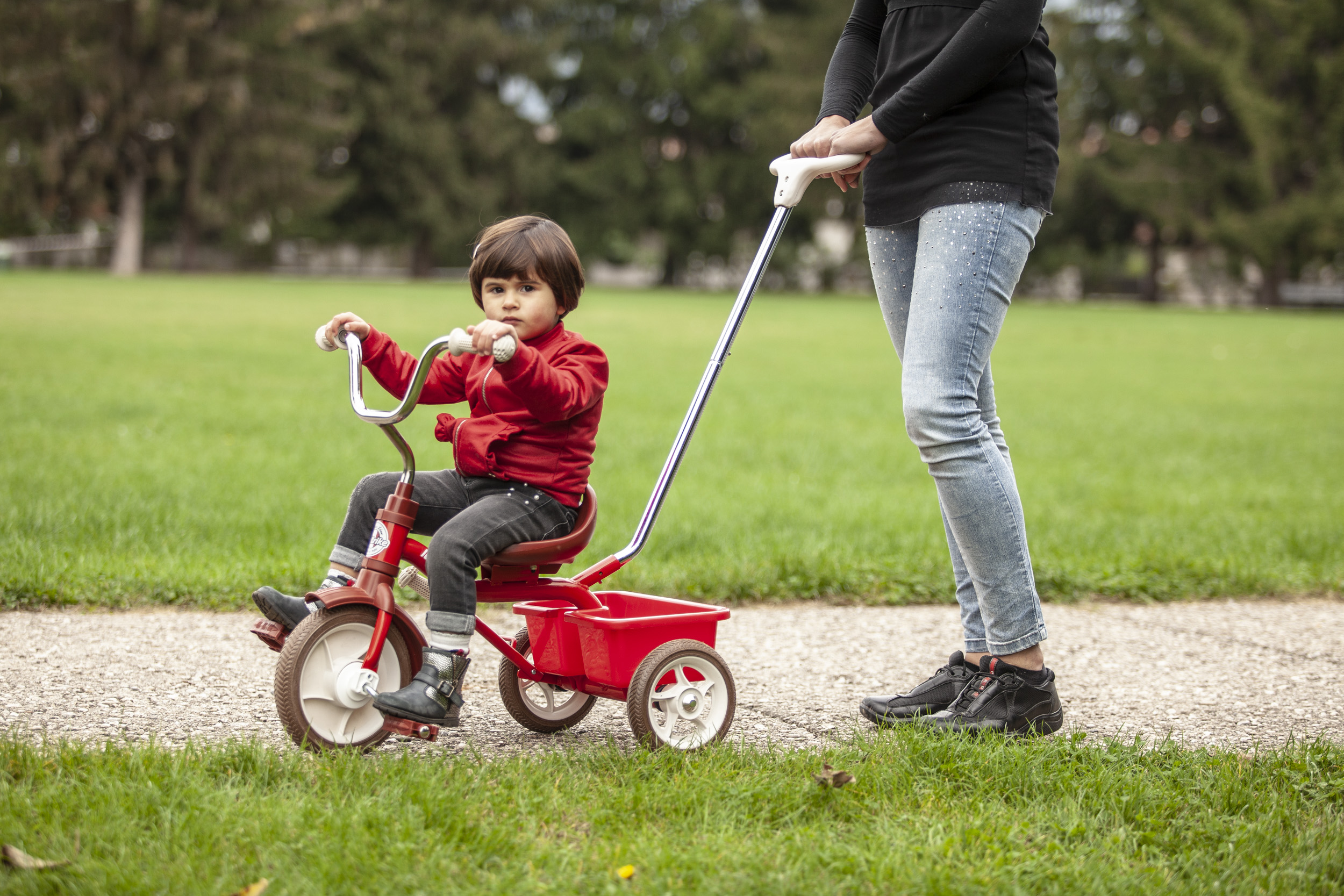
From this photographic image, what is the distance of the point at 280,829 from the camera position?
2170 millimetres

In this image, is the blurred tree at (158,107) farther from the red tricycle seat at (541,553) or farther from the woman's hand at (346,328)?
the red tricycle seat at (541,553)

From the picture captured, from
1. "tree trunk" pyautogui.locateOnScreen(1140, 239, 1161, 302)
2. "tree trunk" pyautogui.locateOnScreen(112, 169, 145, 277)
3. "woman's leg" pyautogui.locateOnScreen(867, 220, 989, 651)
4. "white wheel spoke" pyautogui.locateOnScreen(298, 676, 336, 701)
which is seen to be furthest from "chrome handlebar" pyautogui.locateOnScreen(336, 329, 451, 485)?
"tree trunk" pyautogui.locateOnScreen(1140, 239, 1161, 302)

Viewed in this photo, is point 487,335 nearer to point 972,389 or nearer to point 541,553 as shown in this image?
point 541,553

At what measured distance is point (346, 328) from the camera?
281 cm

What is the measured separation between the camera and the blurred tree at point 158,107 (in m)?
32.5

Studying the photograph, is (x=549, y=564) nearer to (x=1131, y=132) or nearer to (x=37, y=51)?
(x=37, y=51)

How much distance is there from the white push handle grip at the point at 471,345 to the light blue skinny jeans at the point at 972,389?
0.95m

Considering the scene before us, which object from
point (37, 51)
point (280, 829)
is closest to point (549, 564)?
point (280, 829)

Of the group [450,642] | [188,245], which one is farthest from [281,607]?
[188,245]

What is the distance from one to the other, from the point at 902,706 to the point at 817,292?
1674 inches

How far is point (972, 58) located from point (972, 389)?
761mm

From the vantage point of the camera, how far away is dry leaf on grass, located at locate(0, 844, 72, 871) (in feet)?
6.54

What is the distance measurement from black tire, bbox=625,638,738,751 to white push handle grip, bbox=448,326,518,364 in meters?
0.82

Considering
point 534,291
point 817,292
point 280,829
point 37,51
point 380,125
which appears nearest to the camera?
point 280,829
